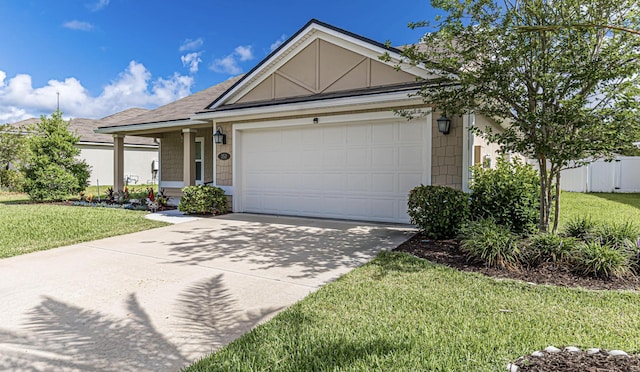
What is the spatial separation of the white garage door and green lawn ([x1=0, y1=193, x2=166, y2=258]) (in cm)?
310

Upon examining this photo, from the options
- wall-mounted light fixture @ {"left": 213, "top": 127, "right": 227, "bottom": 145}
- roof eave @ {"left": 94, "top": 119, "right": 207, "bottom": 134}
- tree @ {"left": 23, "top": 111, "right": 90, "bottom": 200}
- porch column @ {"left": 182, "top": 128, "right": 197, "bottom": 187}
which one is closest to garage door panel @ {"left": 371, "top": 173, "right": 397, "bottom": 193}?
wall-mounted light fixture @ {"left": 213, "top": 127, "right": 227, "bottom": 145}

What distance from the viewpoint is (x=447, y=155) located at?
25.2ft

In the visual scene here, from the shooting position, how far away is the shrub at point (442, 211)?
6668mm

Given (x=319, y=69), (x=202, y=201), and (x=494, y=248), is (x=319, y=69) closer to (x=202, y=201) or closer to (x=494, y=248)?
(x=202, y=201)

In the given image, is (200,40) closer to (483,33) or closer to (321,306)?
(483,33)

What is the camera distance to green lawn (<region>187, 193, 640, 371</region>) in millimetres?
2605

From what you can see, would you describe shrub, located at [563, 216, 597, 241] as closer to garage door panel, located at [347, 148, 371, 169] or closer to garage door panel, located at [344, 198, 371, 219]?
garage door panel, located at [344, 198, 371, 219]

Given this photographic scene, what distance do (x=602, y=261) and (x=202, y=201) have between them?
8.78m

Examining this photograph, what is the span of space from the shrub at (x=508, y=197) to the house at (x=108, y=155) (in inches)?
786

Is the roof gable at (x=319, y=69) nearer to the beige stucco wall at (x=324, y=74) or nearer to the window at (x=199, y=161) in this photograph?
the beige stucco wall at (x=324, y=74)

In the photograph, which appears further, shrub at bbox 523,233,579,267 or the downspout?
the downspout

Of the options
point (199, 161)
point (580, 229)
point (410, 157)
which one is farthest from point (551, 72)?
point (199, 161)

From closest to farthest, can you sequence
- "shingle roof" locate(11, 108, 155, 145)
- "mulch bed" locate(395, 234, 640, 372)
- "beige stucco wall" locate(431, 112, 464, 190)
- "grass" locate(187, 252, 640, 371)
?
"mulch bed" locate(395, 234, 640, 372), "grass" locate(187, 252, 640, 371), "beige stucco wall" locate(431, 112, 464, 190), "shingle roof" locate(11, 108, 155, 145)

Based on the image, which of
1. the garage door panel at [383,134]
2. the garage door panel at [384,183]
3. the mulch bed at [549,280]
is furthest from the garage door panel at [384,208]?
the mulch bed at [549,280]
